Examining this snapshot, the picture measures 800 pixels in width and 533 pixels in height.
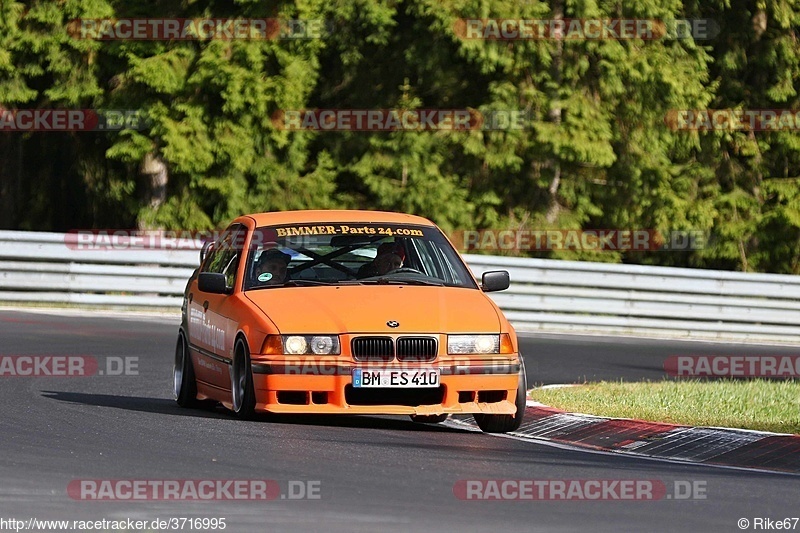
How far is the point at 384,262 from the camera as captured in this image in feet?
38.4

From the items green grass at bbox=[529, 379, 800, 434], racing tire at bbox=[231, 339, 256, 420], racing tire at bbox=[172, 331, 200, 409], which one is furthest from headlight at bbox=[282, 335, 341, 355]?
green grass at bbox=[529, 379, 800, 434]

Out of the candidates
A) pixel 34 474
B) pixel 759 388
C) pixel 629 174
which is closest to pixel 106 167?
pixel 629 174

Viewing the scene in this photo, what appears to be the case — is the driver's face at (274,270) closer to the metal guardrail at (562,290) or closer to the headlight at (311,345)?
the headlight at (311,345)

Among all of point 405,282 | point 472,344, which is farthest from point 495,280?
point 472,344

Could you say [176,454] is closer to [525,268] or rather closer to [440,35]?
[525,268]

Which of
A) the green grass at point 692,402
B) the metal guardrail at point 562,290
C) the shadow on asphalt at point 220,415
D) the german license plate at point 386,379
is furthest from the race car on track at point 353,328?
the metal guardrail at point 562,290

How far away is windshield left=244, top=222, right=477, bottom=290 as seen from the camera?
37.8 ft

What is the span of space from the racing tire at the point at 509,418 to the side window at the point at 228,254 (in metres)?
2.03

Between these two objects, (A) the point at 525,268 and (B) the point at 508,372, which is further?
(A) the point at 525,268

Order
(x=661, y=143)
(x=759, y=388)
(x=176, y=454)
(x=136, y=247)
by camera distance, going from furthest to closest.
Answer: (x=661, y=143) → (x=136, y=247) → (x=759, y=388) → (x=176, y=454)

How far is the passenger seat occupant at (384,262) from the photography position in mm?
11625

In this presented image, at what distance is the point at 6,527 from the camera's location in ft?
22.2

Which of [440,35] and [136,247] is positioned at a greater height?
[440,35]

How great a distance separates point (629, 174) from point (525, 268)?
7599mm
